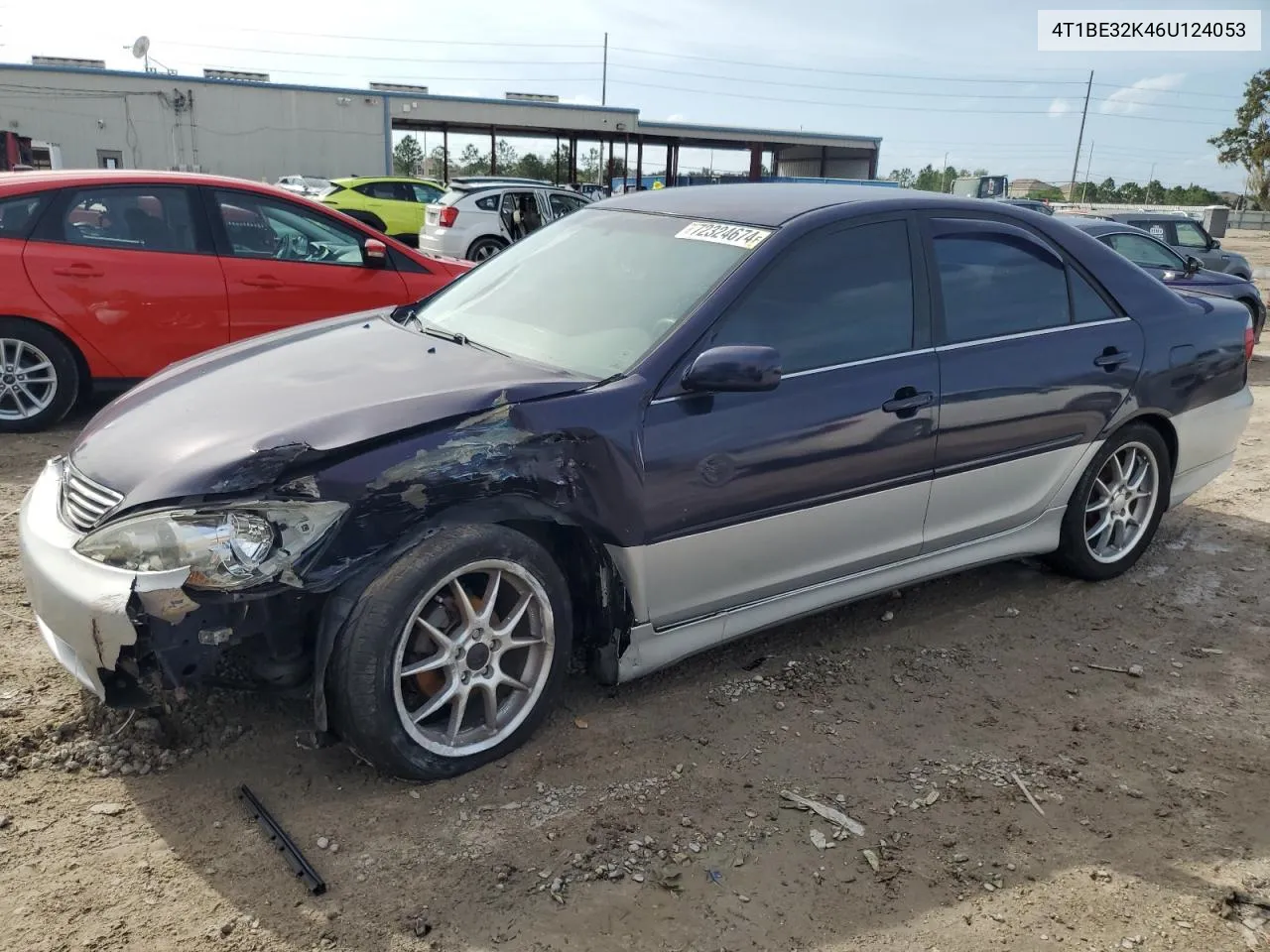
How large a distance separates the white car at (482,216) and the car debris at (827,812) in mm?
14243

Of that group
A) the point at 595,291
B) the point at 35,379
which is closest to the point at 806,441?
the point at 595,291

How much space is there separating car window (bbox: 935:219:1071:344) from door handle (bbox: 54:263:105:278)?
16.3 ft

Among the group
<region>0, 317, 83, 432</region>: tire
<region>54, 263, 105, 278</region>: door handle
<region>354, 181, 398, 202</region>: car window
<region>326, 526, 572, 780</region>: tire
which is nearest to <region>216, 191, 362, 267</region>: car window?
<region>54, 263, 105, 278</region>: door handle

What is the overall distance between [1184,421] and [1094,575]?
82 cm

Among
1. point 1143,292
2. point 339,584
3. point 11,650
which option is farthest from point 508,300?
point 1143,292

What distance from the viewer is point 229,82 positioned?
37031 mm

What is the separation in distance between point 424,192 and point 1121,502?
19.1 metres

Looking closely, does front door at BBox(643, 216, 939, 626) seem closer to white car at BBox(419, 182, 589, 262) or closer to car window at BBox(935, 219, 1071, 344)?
car window at BBox(935, 219, 1071, 344)

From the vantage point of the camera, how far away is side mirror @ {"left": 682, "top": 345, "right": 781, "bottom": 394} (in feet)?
9.48

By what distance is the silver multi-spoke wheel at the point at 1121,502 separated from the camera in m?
4.35

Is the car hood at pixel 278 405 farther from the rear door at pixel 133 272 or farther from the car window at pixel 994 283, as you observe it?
the rear door at pixel 133 272

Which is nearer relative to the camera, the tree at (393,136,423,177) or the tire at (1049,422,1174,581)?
the tire at (1049,422,1174,581)

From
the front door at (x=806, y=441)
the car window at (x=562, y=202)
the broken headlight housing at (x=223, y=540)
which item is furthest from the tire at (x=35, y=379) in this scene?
the car window at (x=562, y=202)

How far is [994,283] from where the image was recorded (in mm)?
3826
